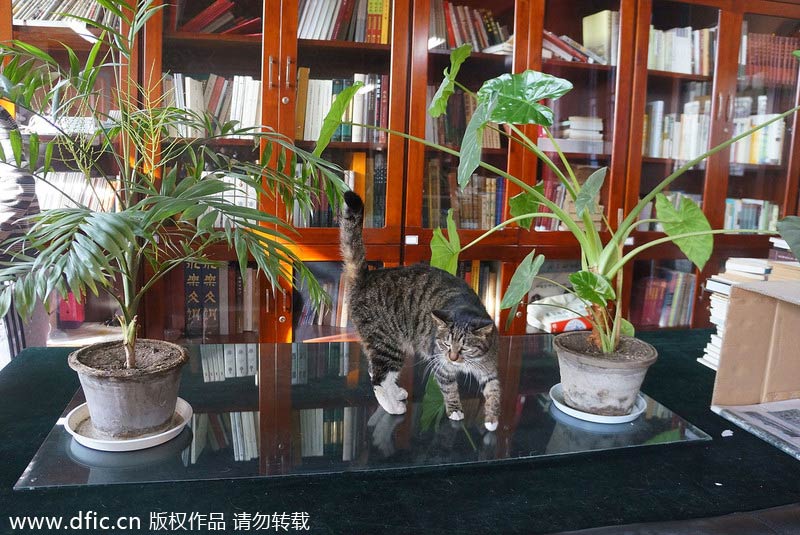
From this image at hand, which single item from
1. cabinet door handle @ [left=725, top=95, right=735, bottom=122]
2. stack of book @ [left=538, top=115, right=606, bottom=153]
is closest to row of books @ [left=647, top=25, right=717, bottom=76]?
cabinet door handle @ [left=725, top=95, right=735, bottom=122]

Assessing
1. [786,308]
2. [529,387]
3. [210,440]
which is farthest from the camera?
[529,387]

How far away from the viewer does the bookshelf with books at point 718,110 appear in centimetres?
266

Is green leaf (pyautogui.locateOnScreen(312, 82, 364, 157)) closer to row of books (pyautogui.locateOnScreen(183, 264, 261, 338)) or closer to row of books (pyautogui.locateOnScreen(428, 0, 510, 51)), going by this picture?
row of books (pyautogui.locateOnScreen(183, 264, 261, 338))

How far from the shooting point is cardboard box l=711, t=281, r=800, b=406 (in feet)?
3.78

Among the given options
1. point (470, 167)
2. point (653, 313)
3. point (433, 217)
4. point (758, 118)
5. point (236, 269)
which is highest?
point (758, 118)

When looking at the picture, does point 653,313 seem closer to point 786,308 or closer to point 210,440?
point 786,308

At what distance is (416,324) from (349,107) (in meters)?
1.24

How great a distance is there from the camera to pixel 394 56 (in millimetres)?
2367

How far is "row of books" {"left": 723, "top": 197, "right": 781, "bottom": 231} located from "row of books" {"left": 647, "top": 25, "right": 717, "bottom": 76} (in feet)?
2.05

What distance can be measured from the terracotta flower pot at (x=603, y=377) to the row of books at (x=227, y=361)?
2.23ft

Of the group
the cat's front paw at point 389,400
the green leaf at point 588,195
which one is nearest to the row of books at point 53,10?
the cat's front paw at point 389,400

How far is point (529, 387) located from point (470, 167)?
532 mm

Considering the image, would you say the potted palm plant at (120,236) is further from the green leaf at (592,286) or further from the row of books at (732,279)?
the row of books at (732,279)

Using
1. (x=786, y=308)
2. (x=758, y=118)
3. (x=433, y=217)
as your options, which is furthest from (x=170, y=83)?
(x=758, y=118)
